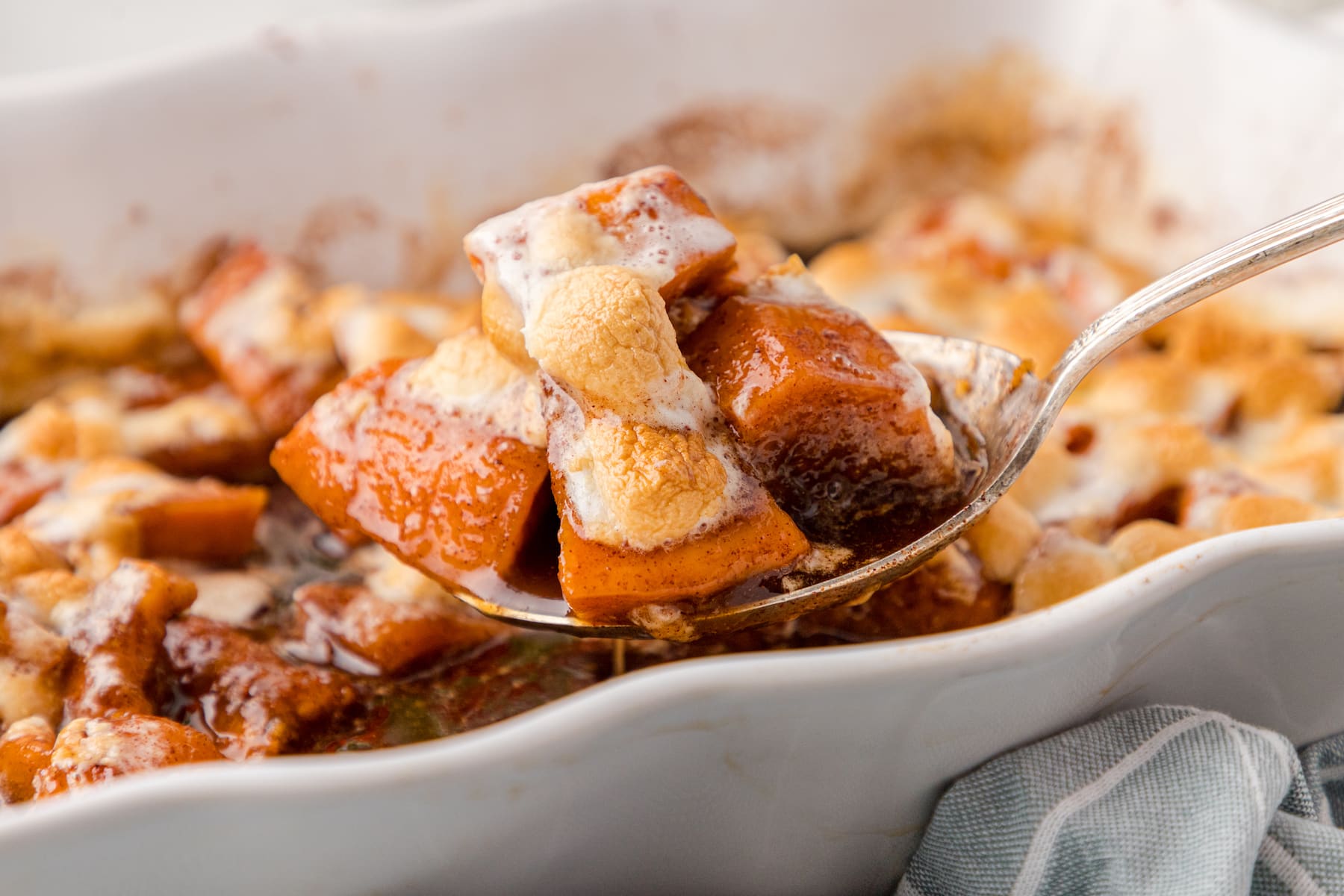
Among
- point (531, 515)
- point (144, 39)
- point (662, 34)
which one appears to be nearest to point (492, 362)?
point (531, 515)

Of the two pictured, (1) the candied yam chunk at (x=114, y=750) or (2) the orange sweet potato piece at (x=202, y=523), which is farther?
(2) the orange sweet potato piece at (x=202, y=523)

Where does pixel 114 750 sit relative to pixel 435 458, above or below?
below

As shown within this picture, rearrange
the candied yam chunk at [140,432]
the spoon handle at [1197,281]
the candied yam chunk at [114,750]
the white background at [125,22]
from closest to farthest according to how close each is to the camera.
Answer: the candied yam chunk at [114,750]
the spoon handle at [1197,281]
the candied yam chunk at [140,432]
the white background at [125,22]

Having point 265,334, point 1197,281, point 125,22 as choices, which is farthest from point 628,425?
point 125,22

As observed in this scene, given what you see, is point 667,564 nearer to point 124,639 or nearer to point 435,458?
point 435,458

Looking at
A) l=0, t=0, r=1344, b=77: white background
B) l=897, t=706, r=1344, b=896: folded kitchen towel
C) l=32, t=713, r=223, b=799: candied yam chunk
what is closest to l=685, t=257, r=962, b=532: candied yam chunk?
l=897, t=706, r=1344, b=896: folded kitchen towel

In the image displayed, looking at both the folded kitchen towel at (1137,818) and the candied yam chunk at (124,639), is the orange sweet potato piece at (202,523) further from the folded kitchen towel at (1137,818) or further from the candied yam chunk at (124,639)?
the folded kitchen towel at (1137,818)

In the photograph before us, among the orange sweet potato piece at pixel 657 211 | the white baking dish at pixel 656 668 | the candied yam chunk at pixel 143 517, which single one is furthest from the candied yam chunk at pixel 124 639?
the orange sweet potato piece at pixel 657 211
